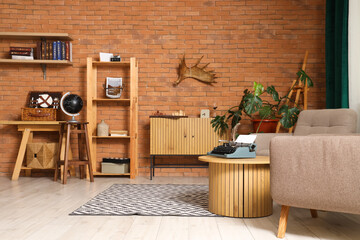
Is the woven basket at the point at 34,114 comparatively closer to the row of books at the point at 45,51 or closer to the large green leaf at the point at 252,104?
the row of books at the point at 45,51

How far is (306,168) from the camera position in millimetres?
1971

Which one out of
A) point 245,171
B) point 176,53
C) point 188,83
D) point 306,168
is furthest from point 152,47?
point 306,168

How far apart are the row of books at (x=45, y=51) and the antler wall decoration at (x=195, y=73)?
1.67m

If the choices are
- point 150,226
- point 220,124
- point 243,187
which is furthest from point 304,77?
point 150,226

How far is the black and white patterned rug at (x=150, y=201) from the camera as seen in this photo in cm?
270

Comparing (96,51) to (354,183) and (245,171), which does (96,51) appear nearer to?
(245,171)

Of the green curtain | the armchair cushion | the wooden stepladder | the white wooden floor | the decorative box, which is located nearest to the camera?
the white wooden floor

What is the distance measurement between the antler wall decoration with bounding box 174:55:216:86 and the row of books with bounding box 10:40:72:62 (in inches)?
65.6

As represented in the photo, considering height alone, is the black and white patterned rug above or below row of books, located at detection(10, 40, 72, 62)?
below

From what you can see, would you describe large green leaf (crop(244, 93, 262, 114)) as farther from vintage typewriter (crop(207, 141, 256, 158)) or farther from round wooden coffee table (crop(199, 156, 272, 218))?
round wooden coffee table (crop(199, 156, 272, 218))

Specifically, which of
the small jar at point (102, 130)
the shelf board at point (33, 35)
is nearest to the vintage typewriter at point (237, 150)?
the small jar at point (102, 130)

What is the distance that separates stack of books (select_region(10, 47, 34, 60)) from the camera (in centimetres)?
478

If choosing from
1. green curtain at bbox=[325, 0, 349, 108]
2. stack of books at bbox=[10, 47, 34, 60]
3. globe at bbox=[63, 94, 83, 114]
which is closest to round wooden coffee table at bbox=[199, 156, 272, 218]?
green curtain at bbox=[325, 0, 349, 108]

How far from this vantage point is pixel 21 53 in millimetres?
4789
